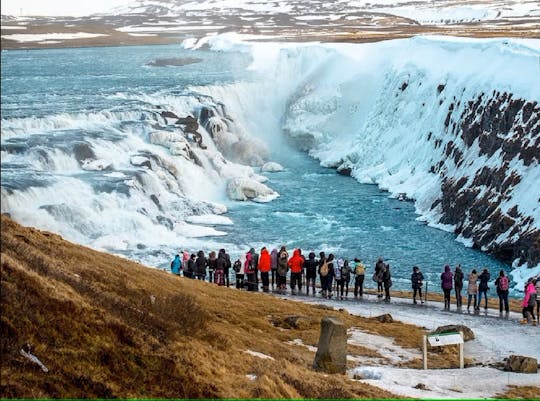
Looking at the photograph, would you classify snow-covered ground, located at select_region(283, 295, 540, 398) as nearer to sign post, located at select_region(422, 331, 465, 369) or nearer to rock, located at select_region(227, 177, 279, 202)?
sign post, located at select_region(422, 331, 465, 369)

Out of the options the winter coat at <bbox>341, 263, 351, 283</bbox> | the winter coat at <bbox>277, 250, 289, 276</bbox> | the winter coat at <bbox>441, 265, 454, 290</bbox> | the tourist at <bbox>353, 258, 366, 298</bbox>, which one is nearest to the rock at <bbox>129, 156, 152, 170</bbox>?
the winter coat at <bbox>277, 250, 289, 276</bbox>

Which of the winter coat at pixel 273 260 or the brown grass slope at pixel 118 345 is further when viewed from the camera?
the winter coat at pixel 273 260

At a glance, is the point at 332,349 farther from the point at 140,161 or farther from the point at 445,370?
the point at 140,161

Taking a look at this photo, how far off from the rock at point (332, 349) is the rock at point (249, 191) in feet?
117

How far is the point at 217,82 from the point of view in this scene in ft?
261

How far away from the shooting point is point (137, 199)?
44094 mm

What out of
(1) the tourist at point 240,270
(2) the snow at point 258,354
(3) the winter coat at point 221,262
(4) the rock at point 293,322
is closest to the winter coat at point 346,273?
(1) the tourist at point 240,270

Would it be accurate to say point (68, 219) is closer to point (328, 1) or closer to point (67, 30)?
point (67, 30)

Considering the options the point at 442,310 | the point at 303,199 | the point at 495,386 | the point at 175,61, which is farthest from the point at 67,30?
the point at 495,386

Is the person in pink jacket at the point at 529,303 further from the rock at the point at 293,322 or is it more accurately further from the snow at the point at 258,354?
the snow at the point at 258,354

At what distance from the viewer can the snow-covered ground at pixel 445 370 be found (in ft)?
55.1

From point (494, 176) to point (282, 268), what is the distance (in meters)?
19.8

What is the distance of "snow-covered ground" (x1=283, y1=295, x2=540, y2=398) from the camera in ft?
55.1

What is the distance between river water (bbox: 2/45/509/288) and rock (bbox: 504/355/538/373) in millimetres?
15864
